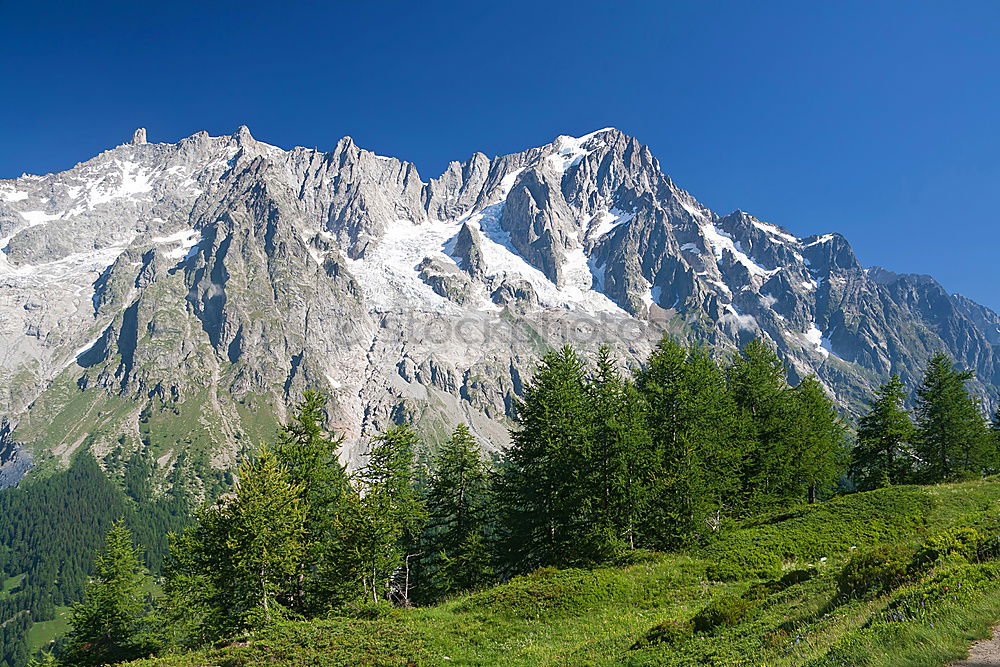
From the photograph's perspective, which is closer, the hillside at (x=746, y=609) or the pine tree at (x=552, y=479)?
the hillside at (x=746, y=609)

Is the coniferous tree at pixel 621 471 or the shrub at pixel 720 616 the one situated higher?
the coniferous tree at pixel 621 471

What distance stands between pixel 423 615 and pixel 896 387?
181 feet

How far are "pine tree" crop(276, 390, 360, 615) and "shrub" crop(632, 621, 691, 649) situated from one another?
21.1 meters

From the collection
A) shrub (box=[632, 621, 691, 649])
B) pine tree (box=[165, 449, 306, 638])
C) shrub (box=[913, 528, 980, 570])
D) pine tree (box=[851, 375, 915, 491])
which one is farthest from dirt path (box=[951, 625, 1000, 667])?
pine tree (box=[851, 375, 915, 491])

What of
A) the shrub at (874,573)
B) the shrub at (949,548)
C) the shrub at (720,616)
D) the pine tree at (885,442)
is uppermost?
the pine tree at (885,442)

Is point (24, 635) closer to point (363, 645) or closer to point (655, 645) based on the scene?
point (363, 645)

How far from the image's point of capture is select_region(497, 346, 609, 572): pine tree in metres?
30.8

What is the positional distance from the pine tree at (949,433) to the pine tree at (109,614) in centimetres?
7967

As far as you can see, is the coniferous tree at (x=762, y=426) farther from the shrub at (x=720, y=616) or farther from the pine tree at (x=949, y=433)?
the pine tree at (x=949, y=433)

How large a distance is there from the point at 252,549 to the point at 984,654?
30477mm

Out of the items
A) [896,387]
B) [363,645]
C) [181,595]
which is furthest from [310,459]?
[896,387]

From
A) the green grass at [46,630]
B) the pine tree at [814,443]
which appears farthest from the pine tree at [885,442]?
the green grass at [46,630]

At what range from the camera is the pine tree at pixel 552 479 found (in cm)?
3078

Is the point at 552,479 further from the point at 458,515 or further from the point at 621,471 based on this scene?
the point at 458,515
